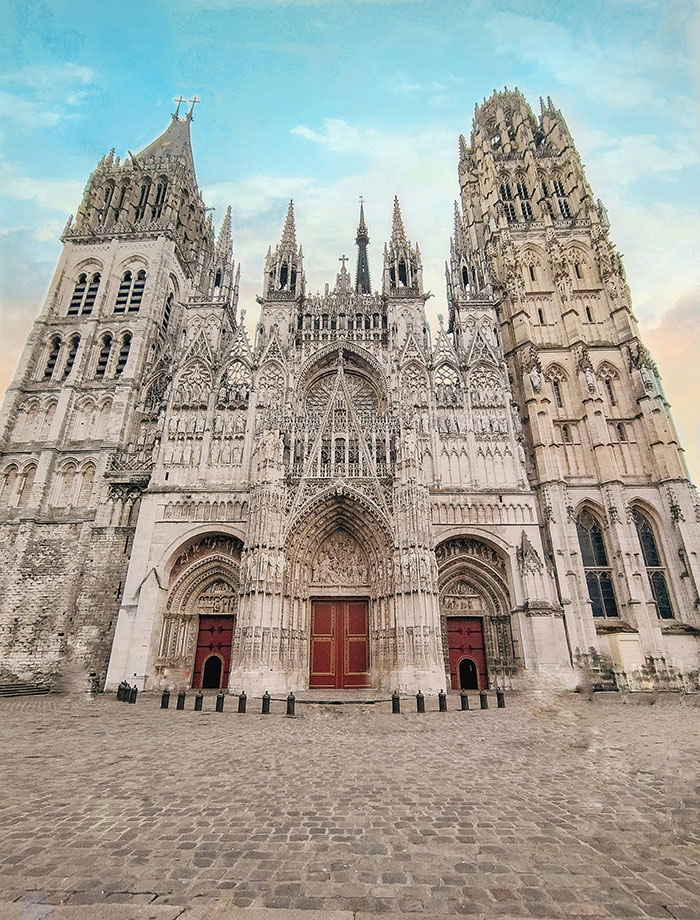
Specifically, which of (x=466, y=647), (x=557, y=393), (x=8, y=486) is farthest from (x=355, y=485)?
(x=8, y=486)

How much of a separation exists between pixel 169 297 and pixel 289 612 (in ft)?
82.0

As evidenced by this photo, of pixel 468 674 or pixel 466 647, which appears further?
pixel 466 647

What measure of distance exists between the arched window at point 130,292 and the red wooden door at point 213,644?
21.5 metres

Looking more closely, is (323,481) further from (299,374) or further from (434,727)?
(434,727)

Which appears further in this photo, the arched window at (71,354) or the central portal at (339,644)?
the arched window at (71,354)

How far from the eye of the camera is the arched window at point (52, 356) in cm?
2750

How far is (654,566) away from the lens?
21.5 m

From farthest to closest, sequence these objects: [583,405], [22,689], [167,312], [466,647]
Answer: [167,312]
[583,405]
[466,647]
[22,689]

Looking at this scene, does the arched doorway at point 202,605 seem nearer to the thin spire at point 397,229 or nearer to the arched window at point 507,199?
the thin spire at point 397,229

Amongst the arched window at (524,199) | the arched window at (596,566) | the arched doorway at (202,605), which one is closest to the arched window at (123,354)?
the arched doorway at (202,605)

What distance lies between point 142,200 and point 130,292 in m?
10.2

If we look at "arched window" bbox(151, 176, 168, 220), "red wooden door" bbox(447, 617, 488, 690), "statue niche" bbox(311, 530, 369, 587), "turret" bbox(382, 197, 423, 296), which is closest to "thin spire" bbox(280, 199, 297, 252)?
"turret" bbox(382, 197, 423, 296)

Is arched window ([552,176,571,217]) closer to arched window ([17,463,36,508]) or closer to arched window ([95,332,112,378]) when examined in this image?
arched window ([95,332,112,378])

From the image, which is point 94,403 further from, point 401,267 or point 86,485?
point 401,267
